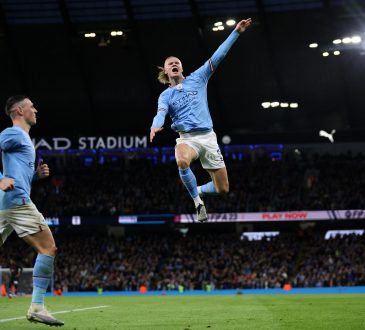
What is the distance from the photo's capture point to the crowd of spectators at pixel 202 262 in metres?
40.9

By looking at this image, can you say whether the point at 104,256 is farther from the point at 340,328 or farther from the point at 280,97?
the point at 340,328

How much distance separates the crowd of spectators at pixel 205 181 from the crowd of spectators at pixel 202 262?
2.83m

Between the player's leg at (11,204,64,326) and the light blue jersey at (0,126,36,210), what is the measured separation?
0.46ft

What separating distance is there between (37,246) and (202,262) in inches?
1383

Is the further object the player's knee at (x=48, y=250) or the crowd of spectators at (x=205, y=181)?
the crowd of spectators at (x=205, y=181)

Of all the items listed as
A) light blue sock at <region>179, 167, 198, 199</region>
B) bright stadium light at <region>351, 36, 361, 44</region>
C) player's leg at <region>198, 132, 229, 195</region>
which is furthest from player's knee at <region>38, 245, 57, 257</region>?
bright stadium light at <region>351, 36, 361, 44</region>

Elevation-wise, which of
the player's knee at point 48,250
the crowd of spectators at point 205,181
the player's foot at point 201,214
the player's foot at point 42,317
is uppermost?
the crowd of spectators at point 205,181

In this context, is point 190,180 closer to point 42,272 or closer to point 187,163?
point 187,163

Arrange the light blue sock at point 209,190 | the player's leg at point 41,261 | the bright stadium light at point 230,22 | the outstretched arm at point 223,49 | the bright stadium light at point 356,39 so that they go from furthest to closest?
the bright stadium light at point 230,22 < the bright stadium light at point 356,39 < the light blue sock at point 209,190 < the outstretched arm at point 223,49 < the player's leg at point 41,261

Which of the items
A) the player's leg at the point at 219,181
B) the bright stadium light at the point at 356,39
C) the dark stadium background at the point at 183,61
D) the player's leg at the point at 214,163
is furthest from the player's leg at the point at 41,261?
the bright stadium light at the point at 356,39

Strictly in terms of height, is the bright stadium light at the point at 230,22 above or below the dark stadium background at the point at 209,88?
above

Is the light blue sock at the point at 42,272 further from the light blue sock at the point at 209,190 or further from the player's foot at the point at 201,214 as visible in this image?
the light blue sock at the point at 209,190

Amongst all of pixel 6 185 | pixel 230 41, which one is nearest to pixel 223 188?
pixel 230 41

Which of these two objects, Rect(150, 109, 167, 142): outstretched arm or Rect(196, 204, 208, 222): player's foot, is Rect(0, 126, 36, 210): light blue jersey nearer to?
Rect(150, 109, 167, 142): outstretched arm
